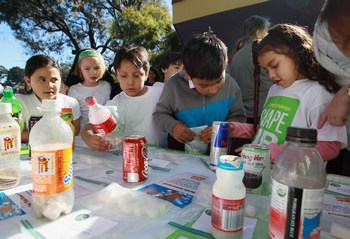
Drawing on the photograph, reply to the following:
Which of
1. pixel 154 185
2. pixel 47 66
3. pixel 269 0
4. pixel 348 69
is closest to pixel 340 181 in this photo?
pixel 348 69

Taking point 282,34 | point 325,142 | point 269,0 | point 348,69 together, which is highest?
point 269,0

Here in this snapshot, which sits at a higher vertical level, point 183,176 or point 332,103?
point 332,103

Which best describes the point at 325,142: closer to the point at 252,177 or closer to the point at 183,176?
the point at 252,177

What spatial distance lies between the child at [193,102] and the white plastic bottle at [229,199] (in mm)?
815

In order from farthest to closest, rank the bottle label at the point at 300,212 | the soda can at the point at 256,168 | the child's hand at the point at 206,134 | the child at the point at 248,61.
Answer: the child at the point at 248,61
the child's hand at the point at 206,134
the soda can at the point at 256,168
the bottle label at the point at 300,212

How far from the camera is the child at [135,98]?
1.61 meters

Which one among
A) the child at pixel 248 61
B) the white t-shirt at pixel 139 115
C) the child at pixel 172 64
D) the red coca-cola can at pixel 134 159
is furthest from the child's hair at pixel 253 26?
the red coca-cola can at pixel 134 159

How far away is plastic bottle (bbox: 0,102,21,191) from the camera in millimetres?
844

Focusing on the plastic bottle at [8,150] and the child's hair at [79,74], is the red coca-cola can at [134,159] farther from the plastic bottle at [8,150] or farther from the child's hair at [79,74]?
the child's hair at [79,74]

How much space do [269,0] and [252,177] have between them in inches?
231

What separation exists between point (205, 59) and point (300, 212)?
0.93 meters

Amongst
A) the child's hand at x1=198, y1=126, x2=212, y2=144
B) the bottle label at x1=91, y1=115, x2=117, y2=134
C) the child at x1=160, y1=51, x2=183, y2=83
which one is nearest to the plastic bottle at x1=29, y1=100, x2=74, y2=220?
the bottle label at x1=91, y1=115, x2=117, y2=134

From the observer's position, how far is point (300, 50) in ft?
3.60

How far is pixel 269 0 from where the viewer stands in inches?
216
